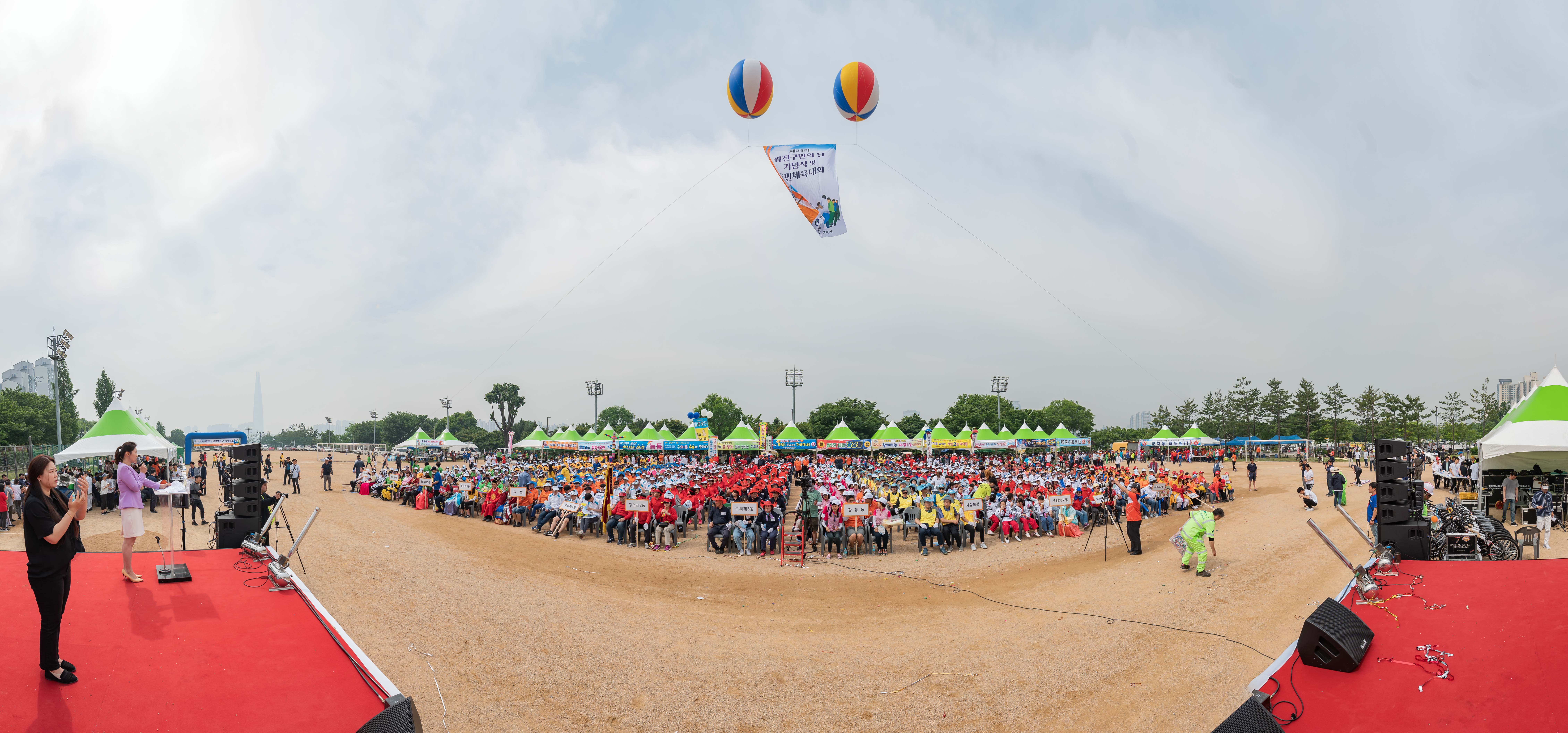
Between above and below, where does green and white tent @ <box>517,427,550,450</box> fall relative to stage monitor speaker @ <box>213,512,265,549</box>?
below

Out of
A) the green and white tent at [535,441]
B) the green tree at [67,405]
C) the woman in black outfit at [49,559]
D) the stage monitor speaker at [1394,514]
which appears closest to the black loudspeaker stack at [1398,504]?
the stage monitor speaker at [1394,514]

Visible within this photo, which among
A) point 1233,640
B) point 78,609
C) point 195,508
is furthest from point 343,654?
point 195,508

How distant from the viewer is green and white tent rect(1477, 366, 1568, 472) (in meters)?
14.5

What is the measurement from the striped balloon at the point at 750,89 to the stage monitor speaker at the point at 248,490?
30.7ft

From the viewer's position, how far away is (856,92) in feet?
34.4

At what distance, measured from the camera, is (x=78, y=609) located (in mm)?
5961

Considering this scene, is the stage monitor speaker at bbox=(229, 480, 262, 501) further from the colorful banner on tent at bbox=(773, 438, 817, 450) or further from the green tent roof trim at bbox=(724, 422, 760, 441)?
the colorful banner on tent at bbox=(773, 438, 817, 450)

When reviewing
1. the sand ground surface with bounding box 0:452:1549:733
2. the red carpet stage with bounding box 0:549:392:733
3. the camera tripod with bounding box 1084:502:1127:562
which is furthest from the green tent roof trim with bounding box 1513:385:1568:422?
the red carpet stage with bounding box 0:549:392:733

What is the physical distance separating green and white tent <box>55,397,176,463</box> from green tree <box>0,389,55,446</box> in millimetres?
33038

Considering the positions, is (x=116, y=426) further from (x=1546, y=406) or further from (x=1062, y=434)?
(x=1062, y=434)

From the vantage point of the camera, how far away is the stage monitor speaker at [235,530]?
9.14 meters

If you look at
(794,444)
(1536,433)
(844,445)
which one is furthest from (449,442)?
(1536,433)

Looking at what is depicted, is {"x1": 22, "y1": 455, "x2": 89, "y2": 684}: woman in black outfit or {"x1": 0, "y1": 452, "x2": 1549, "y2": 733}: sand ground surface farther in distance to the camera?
{"x1": 0, "y1": 452, "x2": 1549, "y2": 733}: sand ground surface

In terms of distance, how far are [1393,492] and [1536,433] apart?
491 inches
